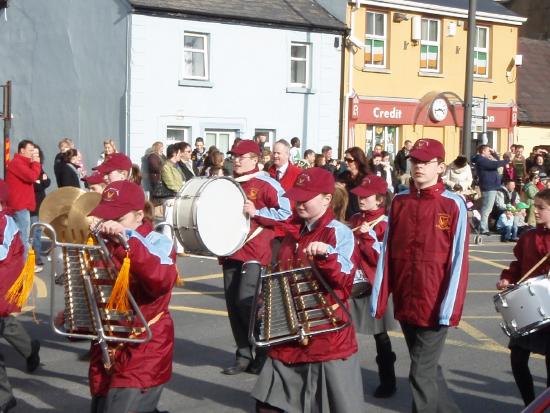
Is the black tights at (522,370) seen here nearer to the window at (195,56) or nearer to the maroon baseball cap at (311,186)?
the maroon baseball cap at (311,186)

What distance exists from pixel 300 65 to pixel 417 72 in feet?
15.9

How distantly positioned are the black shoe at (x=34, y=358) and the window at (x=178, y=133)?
18.9 metres

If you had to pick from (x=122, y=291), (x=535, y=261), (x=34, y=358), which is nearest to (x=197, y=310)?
(x=34, y=358)

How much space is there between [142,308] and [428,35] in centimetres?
2929

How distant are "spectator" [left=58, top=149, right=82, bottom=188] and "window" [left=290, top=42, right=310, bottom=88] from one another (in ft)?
49.5

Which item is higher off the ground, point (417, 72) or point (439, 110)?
point (417, 72)

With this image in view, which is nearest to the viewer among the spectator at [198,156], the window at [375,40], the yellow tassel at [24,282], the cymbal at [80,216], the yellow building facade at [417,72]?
the yellow tassel at [24,282]

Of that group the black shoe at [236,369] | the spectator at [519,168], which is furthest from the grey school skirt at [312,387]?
the spectator at [519,168]

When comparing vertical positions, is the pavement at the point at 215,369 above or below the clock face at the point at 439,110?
below

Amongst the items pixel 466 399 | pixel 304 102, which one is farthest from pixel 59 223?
pixel 304 102

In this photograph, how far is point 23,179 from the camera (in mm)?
14367

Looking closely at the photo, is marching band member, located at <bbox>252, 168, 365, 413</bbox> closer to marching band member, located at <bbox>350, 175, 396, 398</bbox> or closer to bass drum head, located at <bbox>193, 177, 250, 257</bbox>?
bass drum head, located at <bbox>193, 177, 250, 257</bbox>

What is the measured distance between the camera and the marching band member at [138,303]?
511 centimetres

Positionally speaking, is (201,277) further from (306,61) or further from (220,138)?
(306,61)
